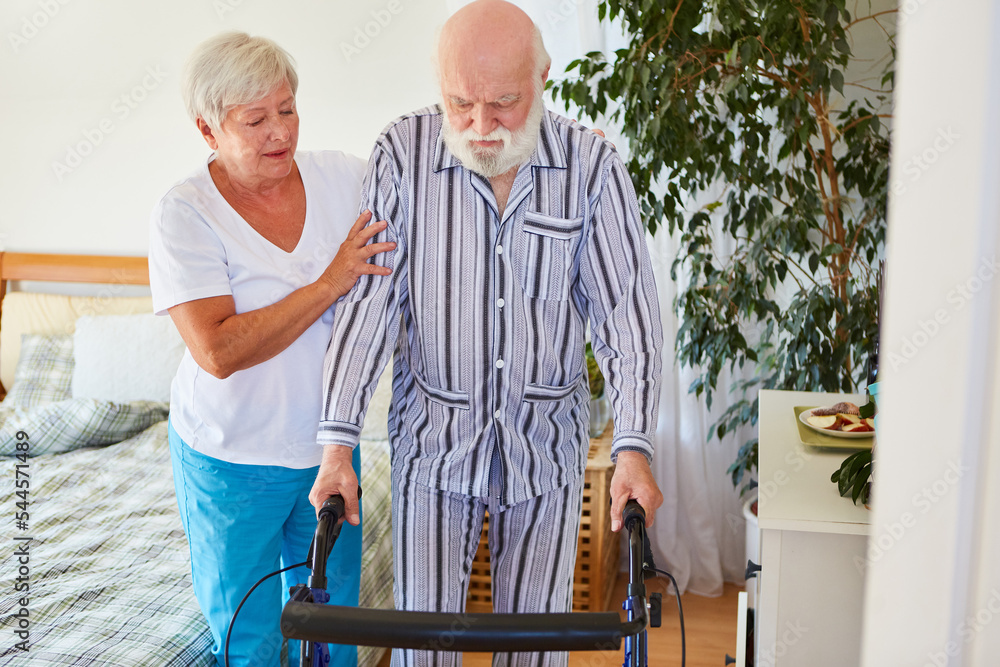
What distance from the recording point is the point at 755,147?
2244mm

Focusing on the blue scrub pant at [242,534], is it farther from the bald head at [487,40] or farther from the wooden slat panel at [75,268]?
the wooden slat panel at [75,268]

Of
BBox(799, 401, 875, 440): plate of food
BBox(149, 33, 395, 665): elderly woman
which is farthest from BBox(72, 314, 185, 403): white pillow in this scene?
BBox(799, 401, 875, 440): plate of food

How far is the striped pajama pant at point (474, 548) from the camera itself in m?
1.38

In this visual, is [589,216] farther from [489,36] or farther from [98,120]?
[98,120]

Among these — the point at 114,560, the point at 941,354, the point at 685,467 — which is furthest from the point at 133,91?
the point at 941,354

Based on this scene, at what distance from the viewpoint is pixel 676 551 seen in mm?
2850

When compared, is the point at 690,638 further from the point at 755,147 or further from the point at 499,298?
the point at 499,298

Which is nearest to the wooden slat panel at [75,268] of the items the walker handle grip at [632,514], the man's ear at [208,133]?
the man's ear at [208,133]

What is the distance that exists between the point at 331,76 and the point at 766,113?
165 cm

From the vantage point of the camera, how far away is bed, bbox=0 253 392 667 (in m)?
1.70

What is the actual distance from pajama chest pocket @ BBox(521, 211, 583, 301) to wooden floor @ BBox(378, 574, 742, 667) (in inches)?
55.5

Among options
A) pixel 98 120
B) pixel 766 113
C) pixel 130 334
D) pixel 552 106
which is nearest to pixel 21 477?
pixel 130 334

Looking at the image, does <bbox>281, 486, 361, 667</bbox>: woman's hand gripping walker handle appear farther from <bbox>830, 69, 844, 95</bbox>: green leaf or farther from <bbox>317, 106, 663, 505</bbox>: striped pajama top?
<bbox>830, 69, 844, 95</bbox>: green leaf

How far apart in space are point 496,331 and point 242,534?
647 millimetres
